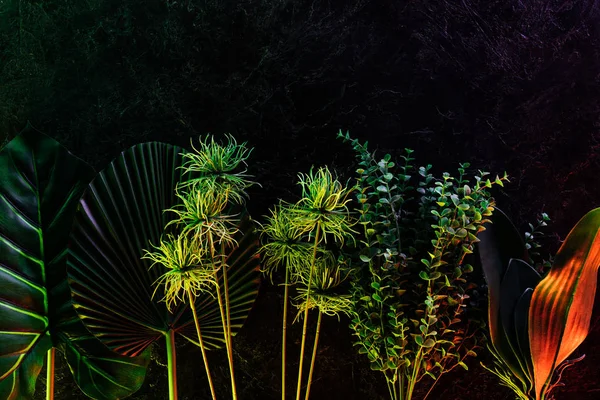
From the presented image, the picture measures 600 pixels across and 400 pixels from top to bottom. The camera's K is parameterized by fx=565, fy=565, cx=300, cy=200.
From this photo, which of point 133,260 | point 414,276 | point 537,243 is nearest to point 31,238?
point 133,260

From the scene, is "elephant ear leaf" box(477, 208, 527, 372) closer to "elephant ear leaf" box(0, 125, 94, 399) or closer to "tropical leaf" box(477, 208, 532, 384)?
"tropical leaf" box(477, 208, 532, 384)

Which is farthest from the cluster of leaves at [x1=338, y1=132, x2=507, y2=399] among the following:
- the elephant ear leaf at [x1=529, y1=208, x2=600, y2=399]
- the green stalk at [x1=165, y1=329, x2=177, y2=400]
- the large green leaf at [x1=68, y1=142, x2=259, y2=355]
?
the green stalk at [x1=165, y1=329, x2=177, y2=400]

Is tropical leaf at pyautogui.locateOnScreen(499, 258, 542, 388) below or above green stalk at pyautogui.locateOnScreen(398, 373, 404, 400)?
above

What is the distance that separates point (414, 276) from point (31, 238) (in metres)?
0.78

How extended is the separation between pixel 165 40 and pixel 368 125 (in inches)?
19.5

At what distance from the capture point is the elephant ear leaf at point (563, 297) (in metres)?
0.96

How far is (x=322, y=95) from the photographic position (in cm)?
125

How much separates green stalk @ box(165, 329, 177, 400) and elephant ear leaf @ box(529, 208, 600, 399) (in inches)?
26.8

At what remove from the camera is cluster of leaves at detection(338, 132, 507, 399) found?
1012 millimetres

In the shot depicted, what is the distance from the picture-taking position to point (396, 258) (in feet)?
3.42

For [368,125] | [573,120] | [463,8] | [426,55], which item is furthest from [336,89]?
[573,120]

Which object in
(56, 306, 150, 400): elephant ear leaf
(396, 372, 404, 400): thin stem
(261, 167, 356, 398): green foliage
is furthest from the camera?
(56, 306, 150, 400): elephant ear leaf

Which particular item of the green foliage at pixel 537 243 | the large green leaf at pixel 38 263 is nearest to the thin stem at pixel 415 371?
the green foliage at pixel 537 243

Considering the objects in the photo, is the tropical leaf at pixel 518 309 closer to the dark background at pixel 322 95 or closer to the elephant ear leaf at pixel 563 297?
the elephant ear leaf at pixel 563 297
